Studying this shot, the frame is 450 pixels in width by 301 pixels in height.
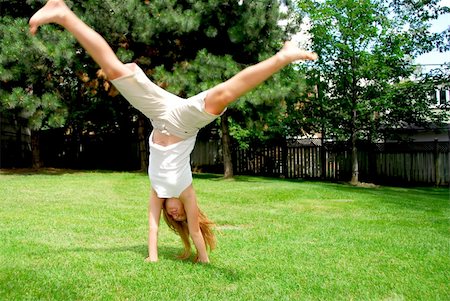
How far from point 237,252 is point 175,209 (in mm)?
951

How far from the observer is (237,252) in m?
5.32

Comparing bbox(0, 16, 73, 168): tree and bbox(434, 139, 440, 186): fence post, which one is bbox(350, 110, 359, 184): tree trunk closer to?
bbox(434, 139, 440, 186): fence post

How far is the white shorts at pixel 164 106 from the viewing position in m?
4.32

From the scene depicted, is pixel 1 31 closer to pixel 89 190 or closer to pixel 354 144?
pixel 89 190

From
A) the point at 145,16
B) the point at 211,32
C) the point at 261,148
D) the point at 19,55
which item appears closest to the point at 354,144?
the point at 261,148

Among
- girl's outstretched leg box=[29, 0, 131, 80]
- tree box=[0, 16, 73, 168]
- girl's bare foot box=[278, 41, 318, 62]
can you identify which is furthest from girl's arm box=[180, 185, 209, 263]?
tree box=[0, 16, 73, 168]

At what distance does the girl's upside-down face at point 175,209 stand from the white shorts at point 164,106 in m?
0.61

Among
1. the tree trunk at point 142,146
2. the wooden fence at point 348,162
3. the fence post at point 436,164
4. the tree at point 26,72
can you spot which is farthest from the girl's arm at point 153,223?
the fence post at point 436,164

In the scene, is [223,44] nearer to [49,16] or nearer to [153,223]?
[153,223]

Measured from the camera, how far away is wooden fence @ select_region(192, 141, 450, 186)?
58.0 feet

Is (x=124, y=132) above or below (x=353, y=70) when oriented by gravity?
below

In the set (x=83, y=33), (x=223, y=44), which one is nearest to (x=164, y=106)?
(x=83, y=33)

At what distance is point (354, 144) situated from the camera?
1744 cm

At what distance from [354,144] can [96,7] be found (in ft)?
30.5
